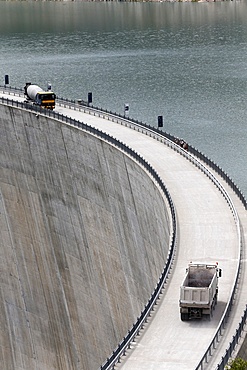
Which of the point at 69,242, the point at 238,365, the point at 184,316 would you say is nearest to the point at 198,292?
the point at 184,316

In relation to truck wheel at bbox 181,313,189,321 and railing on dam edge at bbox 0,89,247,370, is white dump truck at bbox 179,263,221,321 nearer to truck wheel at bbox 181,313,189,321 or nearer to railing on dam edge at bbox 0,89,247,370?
truck wheel at bbox 181,313,189,321

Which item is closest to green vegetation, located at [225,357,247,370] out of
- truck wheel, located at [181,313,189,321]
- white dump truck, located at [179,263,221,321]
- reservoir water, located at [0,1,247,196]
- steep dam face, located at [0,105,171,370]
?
white dump truck, located at [179,263,221,321]

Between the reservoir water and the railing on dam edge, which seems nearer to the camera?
the railing on dam edge

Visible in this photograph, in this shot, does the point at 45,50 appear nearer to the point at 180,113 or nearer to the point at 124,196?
the point at 180,113

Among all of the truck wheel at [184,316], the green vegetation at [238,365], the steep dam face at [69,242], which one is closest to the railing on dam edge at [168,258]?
the steep dam face at [69,242]

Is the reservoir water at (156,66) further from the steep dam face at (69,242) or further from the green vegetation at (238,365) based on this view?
the green vegetation at (238,365)
